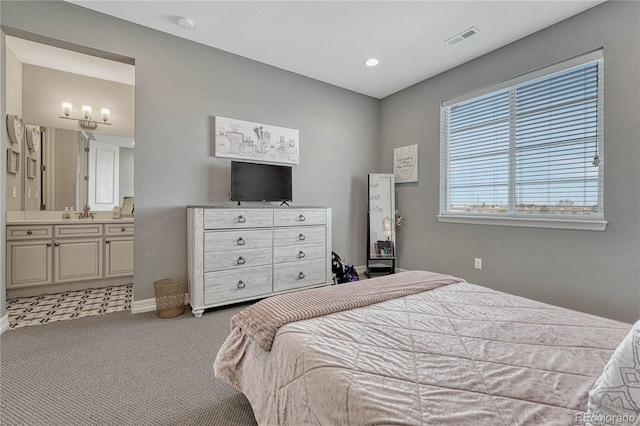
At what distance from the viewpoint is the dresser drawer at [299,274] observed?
3.15 meters

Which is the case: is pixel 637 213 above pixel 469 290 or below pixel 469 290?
above

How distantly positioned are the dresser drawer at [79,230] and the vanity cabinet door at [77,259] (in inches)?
2.4

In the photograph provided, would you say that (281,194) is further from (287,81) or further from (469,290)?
(469,290)

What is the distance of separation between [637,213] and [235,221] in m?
3.42

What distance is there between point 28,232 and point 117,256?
882 millimetres

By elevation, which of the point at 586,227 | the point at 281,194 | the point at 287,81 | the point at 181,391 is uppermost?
the point at 287,81

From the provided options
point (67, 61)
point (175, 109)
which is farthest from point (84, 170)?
point (175, 109)

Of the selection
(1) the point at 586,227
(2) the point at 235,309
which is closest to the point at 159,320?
(2) the point at 235,309

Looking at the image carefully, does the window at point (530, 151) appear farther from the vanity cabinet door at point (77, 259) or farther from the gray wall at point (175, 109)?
the vanity cabinet door at point (77, 259)

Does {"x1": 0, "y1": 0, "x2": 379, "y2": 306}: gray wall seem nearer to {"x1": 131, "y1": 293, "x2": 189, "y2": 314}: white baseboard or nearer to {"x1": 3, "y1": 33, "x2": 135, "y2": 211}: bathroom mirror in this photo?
{"x1": 131, "y1": 293, "x2": 189, "y2": 314}: white baseboard

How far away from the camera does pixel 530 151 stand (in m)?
2.97

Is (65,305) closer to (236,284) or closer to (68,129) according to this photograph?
(236,284)

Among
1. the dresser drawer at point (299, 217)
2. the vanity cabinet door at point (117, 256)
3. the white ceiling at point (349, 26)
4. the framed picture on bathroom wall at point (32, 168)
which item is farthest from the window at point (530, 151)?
the framed picture on bathroom wall at point (32, 168)

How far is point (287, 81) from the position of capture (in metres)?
3.74
